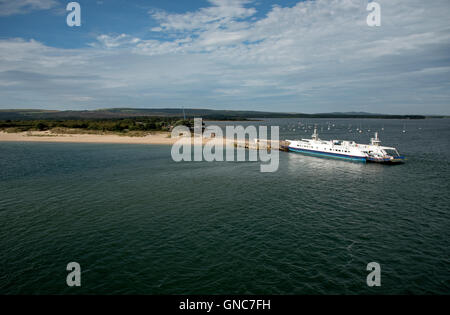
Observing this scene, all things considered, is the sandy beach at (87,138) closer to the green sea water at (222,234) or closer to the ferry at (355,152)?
the ferry at (355,152)

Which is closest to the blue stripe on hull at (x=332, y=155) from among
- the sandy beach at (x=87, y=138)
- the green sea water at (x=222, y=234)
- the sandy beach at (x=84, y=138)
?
the green sea water at (x=222, y=234)

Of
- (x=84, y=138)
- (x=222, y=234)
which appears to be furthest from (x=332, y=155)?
(x=84, y=138)

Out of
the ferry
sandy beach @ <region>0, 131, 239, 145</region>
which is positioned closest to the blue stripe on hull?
the ferry

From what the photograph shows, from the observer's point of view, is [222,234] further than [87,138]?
No

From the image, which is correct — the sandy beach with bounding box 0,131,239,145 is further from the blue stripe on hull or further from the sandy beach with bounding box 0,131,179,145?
the blue stripe on hull

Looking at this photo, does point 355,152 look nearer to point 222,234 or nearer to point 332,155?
point 332,155

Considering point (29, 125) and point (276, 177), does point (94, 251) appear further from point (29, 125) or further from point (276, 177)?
point (29, 125)
